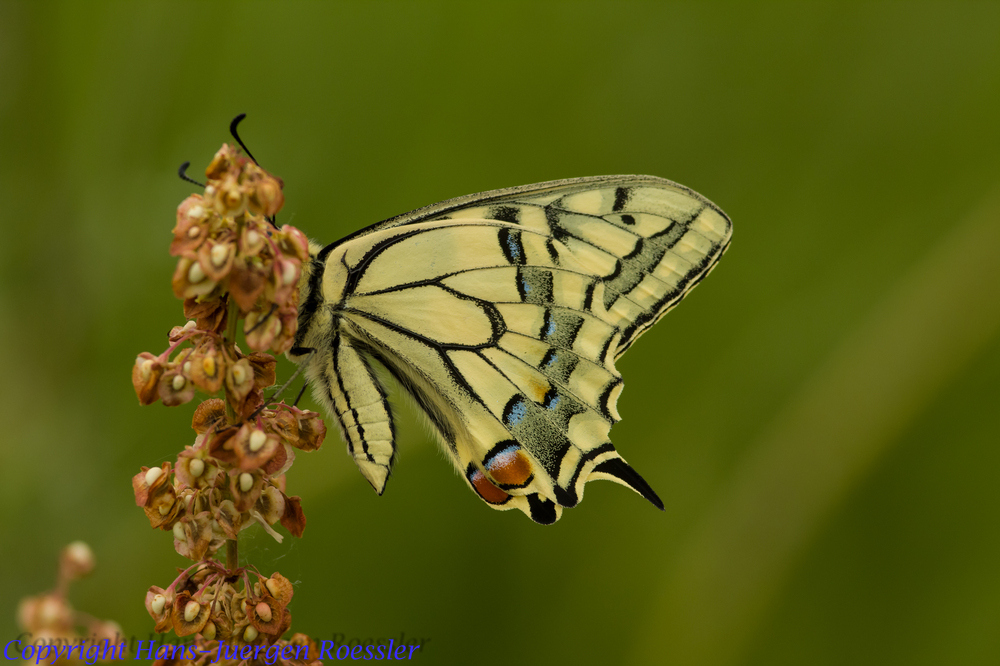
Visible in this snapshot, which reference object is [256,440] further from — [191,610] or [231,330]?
[191,610]

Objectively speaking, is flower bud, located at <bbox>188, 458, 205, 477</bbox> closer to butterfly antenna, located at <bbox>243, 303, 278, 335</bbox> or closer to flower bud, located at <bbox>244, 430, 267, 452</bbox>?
flower bud, located at <bbox>244, 430, 267, 452</bbox>

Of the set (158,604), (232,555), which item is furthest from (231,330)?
(158,604)

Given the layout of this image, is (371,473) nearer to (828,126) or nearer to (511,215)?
(511,215)

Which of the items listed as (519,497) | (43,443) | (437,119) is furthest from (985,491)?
(43,443)

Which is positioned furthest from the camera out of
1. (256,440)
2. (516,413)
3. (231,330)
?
(516,413)

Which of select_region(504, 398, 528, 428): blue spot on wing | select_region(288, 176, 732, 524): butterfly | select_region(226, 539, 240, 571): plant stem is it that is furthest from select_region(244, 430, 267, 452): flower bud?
select_region(504, 398, 528, 428): blue spot on wing

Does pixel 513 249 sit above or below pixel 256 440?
above
